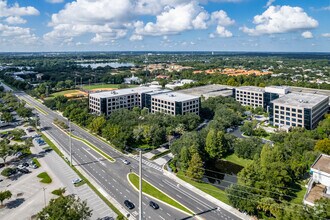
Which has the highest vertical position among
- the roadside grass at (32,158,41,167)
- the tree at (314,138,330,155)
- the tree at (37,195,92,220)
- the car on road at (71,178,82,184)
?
the tree at (314,138,330,155)

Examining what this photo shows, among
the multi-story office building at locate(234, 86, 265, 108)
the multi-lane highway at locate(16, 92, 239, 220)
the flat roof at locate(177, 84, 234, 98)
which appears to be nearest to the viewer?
the multi-lane highway at locate(16, 92, 239, 220)

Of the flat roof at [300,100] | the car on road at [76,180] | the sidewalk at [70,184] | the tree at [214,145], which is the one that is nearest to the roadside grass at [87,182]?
the sidewalk at [70,184]

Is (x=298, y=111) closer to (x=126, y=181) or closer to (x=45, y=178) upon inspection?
(x=126, y=181)

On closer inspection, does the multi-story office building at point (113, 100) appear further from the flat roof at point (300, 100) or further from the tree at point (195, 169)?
the tree at point (195, 169)

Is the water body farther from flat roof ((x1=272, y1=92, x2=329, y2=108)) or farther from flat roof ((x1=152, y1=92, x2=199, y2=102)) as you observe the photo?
flat roof ((x1=272, y1=92, x2=329, y2=108))

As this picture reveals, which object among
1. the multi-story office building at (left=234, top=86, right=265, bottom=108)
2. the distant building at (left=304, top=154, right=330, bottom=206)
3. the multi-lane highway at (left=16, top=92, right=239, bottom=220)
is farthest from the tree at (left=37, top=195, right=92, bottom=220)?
the multi-story office building at (left=234, top=86, right=265, bottom=108)
